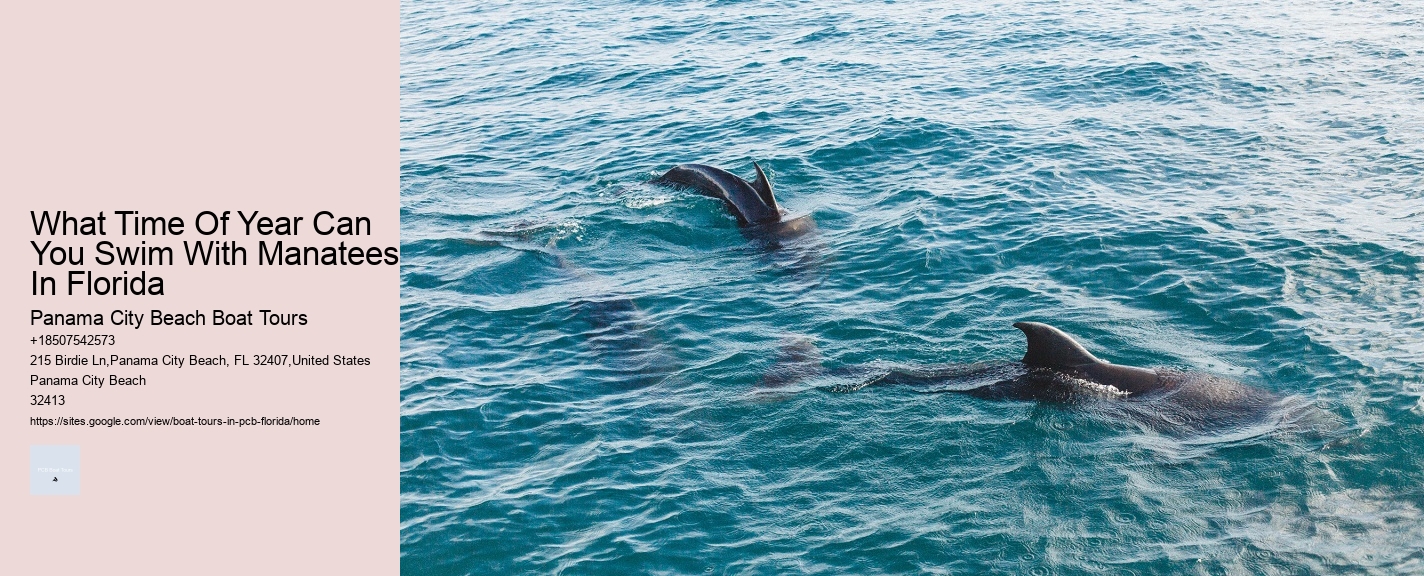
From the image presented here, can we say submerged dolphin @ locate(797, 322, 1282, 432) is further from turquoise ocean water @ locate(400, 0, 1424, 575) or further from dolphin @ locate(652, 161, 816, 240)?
dolphin @ locate(652, 161, 816, 240)

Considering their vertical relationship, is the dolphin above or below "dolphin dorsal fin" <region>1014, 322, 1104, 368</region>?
above

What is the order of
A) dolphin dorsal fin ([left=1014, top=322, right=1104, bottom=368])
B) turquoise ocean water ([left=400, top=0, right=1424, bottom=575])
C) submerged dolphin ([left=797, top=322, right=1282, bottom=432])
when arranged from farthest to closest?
1. dolphin dorsal fin ([left=1014, top=322, right=1104, bottom=368])
2. submerged dolphin ([left=797, top=322, right=1282, bottom=432])
3. turquoise ocean water ([left=400, top=0, right=1424, bottom=575])

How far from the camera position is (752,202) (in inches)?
912

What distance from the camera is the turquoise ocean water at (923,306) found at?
13.0 metres

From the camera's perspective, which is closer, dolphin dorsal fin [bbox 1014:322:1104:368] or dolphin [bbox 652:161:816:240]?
dolphin dorsal fin [bbox 1014:322:1104:368]

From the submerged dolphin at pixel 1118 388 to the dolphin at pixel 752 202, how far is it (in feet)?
23.6

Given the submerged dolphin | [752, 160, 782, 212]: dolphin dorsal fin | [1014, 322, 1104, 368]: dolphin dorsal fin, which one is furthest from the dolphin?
[1014, 322, 1104, 368]: dolphin dorsal fin

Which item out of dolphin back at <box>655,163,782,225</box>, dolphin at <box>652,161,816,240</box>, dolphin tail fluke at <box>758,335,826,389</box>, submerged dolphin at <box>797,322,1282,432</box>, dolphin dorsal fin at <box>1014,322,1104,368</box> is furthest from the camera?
dolphin back at <box>655,163,782,225</box>

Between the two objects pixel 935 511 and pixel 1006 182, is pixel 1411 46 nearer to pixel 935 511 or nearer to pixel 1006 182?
pixel 1006 182

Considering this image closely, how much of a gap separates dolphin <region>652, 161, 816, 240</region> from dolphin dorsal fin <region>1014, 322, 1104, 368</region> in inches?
298

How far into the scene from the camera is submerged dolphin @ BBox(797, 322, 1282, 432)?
48.7 ft

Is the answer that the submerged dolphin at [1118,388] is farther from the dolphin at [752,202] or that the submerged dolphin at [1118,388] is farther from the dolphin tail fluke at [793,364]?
the dolphin at [752,202]

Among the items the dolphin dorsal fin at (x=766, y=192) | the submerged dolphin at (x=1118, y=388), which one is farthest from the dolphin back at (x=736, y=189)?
the submerged dolphin at (x=1118, y=388)

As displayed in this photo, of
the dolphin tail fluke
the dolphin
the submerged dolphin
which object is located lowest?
the dolphin tail fluke
